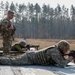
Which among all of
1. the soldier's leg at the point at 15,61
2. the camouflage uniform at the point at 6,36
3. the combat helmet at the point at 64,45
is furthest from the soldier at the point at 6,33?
the combat helmet at the point at 64,45

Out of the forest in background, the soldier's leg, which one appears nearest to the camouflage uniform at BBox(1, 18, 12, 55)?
the soldier's leg

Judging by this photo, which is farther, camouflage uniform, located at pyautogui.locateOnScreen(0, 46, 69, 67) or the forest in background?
the forest in background

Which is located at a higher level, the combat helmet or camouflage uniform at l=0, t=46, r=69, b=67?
the combat helmet

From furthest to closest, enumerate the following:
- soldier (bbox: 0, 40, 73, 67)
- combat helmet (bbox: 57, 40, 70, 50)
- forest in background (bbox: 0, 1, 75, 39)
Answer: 1. forest in background (bbox: 0, 1, 75, 39)
2. soldier (bbox: 0, 40, 73, 67)
3. combat helmet (bbox: 57, 40, 70, 50)

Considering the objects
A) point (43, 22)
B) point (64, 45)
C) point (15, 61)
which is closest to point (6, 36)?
point (15, 61)

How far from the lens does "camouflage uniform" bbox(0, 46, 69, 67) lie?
7.13 metres

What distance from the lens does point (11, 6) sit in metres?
115

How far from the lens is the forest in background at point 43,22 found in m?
111

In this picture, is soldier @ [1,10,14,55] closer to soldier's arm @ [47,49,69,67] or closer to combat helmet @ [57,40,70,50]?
soldier's arm @ [47,49,69,67]

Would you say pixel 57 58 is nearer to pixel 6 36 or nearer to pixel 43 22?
pixel 6 36

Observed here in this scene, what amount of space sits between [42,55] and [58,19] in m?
112

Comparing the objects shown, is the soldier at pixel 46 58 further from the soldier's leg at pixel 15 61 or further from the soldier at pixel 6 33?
the soldier at pixel 6 33

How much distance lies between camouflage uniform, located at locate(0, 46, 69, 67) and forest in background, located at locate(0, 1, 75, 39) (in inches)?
3976

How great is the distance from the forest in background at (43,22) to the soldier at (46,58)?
100998 millimetres
